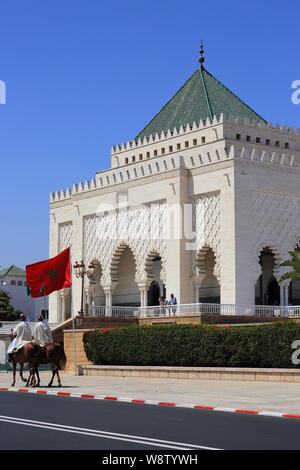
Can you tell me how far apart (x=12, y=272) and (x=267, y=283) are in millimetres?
41519

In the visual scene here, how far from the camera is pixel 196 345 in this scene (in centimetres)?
2277

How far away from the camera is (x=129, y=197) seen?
43000 mm

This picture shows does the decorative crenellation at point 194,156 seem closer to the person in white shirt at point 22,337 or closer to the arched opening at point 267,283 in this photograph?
the arched opening at point 267,283

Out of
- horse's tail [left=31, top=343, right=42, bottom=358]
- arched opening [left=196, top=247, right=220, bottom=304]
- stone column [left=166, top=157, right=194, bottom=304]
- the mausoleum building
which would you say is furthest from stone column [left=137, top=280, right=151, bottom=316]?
horse's tail [left=31, top=343, right=42, bottom=358]

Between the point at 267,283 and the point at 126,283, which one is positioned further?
the point at 126,283

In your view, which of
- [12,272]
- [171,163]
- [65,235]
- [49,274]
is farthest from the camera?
[12,272]

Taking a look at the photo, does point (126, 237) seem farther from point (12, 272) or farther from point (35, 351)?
point (12, 272)

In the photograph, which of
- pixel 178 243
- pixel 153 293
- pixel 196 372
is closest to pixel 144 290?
pixel 153 293

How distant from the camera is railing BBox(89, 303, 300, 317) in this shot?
3378 cm

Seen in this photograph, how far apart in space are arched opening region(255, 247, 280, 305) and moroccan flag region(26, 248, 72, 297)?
Result: 50.7 feet

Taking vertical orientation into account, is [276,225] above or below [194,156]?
below

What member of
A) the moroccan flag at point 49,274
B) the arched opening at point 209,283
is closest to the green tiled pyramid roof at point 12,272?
the arched opening at point 209,283

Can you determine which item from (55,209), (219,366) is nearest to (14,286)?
(55,209)
